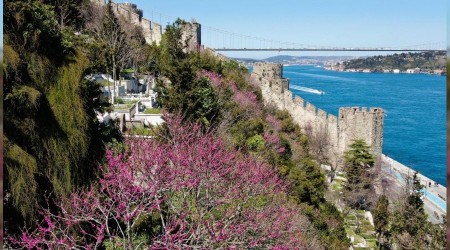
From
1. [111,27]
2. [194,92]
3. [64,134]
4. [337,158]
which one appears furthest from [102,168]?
[337,158]

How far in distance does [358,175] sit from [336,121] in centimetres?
491

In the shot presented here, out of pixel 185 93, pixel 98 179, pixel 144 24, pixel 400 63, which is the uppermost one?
pixel 400 63

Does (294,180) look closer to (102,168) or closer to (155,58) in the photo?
(102,168)

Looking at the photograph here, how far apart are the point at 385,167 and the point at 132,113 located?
78.4 feet

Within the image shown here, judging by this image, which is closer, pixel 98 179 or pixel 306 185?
pixel 98 179

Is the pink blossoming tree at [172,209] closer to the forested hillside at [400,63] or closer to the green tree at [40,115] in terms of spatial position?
the green tree at [40,115]

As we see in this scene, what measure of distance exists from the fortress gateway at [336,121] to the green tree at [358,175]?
1225 mm

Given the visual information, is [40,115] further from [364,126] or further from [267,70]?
[267,70]

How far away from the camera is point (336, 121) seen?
28.7 meters

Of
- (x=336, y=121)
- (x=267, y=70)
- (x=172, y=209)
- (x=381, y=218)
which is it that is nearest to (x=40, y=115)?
(x=172, y=209)

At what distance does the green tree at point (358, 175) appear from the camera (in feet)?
77.5

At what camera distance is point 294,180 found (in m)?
17.2

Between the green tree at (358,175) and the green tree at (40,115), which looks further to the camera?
the green tree at (358,175)

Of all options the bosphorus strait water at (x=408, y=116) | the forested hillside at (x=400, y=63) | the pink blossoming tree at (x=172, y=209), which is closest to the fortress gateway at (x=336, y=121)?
the bosphorus strait water at (x=408, y=116)
